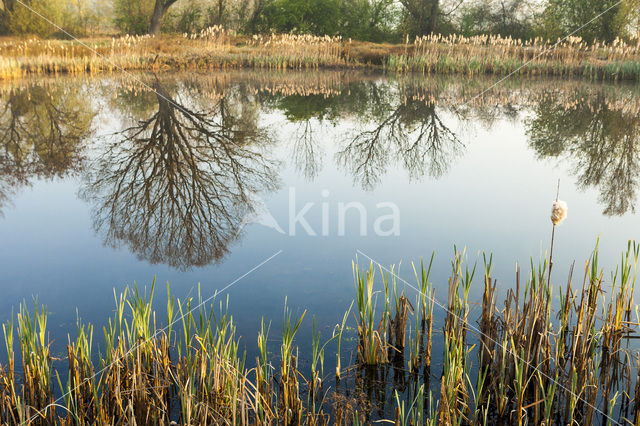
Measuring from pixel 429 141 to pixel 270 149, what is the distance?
8.91ft

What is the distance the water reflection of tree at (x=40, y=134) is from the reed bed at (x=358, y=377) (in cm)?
429

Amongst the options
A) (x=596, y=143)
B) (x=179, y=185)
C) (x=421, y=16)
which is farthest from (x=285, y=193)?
(x=421, y=16)

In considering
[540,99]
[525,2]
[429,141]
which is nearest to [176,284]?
[429,141]

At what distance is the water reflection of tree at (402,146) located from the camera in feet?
25.6

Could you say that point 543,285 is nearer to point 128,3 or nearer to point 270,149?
point 270,149

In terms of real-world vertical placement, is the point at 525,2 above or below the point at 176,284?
above

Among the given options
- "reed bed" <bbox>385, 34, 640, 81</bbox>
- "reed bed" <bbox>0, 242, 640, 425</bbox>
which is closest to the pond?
"reed bed" <bbox>0, 242, 640, 425</bbox>

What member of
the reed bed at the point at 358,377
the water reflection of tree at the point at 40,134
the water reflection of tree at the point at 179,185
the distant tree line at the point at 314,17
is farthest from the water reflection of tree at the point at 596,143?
the distant tree line at the point at 314,17

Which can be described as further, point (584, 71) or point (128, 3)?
point (128, 3)

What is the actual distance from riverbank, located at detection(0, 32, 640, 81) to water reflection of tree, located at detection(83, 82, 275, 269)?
878 cm

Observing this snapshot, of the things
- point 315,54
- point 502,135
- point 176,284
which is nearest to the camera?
point 176,284

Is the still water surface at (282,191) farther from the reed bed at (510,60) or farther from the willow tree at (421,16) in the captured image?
the willow tree at (421,16)

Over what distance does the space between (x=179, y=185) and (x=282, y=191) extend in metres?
1.20

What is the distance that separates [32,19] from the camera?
27.5m
